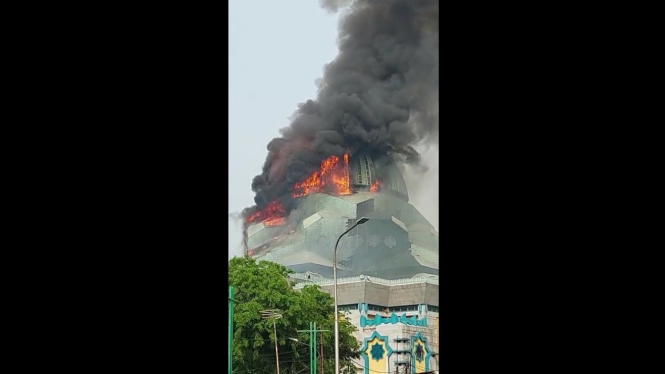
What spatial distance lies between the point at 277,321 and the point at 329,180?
1340 mm

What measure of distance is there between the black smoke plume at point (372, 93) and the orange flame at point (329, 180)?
0.18ft

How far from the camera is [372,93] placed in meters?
6.64

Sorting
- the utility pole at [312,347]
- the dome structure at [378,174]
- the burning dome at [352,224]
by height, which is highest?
the dome structure at [378,174]

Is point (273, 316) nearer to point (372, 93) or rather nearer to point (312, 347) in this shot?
point (312, 347)

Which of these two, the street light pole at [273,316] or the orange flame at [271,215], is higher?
the orange flame at [271,215]

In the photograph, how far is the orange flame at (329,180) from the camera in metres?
6.61

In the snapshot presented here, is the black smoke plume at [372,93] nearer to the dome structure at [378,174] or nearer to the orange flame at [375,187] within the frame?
the dome structure at [378,174]

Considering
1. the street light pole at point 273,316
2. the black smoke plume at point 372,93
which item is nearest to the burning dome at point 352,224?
the black smoke plume at point 372,93

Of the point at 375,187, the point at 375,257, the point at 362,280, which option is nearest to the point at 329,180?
the point at 375,187

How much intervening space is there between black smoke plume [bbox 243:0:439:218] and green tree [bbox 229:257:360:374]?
0.68 meters

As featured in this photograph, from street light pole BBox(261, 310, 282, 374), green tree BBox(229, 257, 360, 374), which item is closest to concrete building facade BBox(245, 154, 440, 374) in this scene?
green tree BBox(229, 257, 360, 374)
